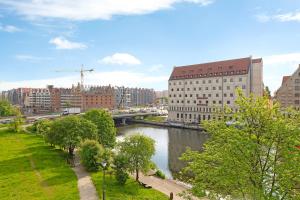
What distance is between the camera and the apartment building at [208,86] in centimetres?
11156

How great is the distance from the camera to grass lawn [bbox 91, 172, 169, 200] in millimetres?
36094

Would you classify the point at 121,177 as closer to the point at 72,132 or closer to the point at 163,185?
the point at 163,185

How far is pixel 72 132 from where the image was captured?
57.7 meters

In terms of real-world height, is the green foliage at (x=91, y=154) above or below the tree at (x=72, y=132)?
below

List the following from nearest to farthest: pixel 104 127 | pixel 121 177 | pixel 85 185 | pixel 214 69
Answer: pixel 85 185, pixel 121 177, pixel 104 127, pixel 214 69

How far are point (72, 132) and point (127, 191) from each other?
23.9 meters

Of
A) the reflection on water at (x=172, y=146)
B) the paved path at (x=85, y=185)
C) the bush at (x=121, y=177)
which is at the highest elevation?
the bush at (x=121, y=177)

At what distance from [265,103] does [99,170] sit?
34.2m

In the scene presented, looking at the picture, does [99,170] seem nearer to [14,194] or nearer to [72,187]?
[72,187]

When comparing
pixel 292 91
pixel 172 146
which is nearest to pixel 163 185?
pixel 172 146

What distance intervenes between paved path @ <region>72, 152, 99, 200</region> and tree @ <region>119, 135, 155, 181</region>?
22.0ft

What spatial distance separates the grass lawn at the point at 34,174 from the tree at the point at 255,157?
2031cm

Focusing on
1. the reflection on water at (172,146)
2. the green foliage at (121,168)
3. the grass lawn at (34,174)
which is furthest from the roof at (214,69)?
the green foliage at (121,168)

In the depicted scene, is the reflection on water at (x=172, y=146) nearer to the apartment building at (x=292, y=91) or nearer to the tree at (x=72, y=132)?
the tree at (x=72, y=132)
